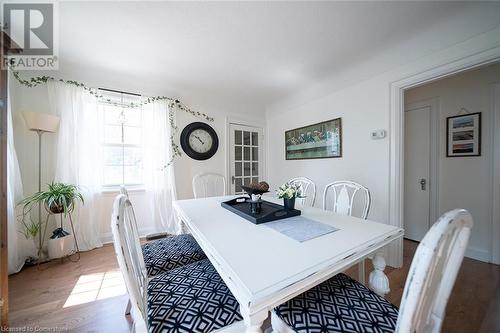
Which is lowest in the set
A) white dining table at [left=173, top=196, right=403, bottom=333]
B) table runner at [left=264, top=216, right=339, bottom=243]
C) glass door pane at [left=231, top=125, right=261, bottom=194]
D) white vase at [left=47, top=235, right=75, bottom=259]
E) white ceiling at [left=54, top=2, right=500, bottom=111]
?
white vase at [left=47, top=235, right=75, bottom=259]

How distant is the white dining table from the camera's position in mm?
600

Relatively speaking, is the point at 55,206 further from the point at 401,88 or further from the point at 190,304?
the point at 401,88

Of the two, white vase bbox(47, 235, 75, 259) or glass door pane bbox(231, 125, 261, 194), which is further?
glass door pane bbox(231, 125, 261, 194)

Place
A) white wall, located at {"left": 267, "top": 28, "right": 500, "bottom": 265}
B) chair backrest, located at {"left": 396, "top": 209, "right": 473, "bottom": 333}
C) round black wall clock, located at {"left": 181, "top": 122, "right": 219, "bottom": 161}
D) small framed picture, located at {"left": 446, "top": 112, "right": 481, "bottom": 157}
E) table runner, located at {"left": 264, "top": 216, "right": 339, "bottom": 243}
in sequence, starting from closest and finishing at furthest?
1. chair backrest, located at {"left": 396, "top": 209, "right": 473, "bottom": 333}
2. table runner, located at {"left": 264, "top": 216, "right": 339, "bottom": 243}
3. white wall, located at {"left": 267, "top": 28, "right": 500, "bottom": 265}
4. small framed picture, located at {"left": 446, "top": 112, "right": 481, "bottom": 157}
5. round black wall clock, located at {"left": 181, "top": 122, "right": 219, "bottom": 161}

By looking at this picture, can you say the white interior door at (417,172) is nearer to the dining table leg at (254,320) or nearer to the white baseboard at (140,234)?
the dining table leg at (254,320)

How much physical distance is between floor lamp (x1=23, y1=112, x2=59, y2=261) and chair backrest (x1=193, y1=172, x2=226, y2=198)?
166 cm

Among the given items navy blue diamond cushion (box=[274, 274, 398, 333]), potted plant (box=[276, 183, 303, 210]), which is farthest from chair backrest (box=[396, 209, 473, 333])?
potted plant (box=[276, 183, 303, 210])

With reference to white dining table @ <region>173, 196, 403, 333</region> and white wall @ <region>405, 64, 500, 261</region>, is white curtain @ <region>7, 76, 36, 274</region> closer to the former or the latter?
white dining table @ <region>173, 196, 403, 333</region>

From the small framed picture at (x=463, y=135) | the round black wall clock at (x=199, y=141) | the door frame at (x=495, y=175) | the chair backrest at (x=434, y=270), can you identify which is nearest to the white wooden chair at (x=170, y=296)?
the chair backrest at (x=434, y=270)

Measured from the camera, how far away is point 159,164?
275 cm

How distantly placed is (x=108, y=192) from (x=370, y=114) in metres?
3.56

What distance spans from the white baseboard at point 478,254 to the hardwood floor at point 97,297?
0.33 feet

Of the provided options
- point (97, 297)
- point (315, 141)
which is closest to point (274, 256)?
point (97, 297)

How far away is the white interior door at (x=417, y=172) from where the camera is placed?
2539 millimetres
